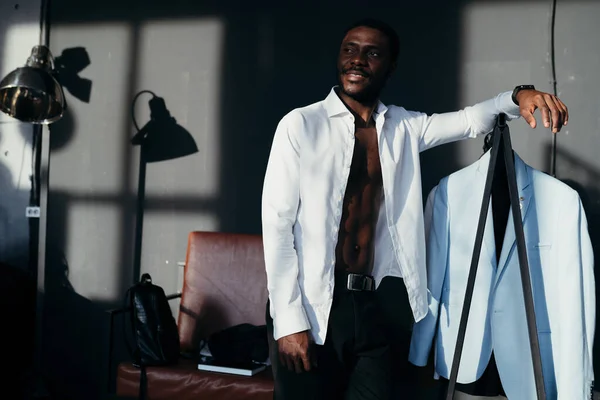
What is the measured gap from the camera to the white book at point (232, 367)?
2.92 metres

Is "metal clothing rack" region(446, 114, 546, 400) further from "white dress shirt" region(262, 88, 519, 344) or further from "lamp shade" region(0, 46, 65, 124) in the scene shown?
"lamp shade" region(0, 46, 65, 124)

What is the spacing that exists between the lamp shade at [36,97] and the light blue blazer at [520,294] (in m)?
2.35

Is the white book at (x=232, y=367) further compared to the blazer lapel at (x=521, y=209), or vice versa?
the white book at (x=232, y=367)

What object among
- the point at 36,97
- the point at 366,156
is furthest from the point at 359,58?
the point at 36,97

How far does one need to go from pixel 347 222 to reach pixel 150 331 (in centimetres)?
139

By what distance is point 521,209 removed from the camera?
233 centimetres

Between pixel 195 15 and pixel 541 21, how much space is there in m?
2.00

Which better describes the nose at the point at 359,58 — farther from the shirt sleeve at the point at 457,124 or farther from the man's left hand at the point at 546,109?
the man's left hand at the point at 546,109

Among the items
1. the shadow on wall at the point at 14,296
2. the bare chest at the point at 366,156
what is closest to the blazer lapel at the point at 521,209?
the bare chest at the point at 366,156

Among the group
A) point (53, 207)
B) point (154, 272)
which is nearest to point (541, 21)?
point (154, 272)

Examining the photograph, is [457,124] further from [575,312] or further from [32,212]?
[32,212]

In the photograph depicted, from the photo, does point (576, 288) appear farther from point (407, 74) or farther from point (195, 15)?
point (195, 15)

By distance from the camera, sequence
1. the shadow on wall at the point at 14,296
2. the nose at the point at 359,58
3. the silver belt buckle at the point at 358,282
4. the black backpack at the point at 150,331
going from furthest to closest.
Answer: the shadow on wall at the point at 14,296, the black backpack at the point at 150,331, the nose at the point at 359,58, the silver belt buckle at the point at 358,282

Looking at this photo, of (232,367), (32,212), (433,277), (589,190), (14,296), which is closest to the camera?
(433,277)
